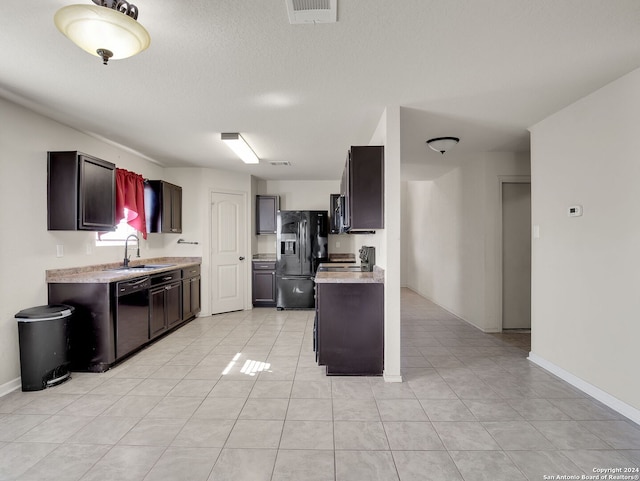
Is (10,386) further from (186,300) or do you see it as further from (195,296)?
(195,296)

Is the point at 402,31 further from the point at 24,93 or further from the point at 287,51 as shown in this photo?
the point at 24,93

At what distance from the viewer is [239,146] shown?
4.01 meters

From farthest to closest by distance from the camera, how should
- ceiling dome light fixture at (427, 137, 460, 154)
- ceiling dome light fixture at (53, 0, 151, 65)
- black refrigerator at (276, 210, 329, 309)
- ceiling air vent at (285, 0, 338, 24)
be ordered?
1. black refrigerator at (276, 210, 329, 309)
2. ceiling dome light fixture at (427, 137, 460, 154)
3. ceiling air vent at (285, 0, 338, 24)
4. ceiling dome light fixture at (53, 0, 151, 65)

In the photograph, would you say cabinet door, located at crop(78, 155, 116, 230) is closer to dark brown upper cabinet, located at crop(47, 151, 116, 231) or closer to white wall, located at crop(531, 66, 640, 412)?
dark brown upper cabinet, located at crop(47, 151, 116, 231)

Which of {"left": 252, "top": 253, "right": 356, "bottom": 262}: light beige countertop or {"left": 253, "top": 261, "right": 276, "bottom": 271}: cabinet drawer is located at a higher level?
{"left": 252, "top": 253, "right": 356, "bottom": 262}: light beige countertop

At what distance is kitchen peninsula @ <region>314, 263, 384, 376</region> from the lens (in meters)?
3.00

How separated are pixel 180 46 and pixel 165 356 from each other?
3.07 m

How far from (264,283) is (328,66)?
4.42 metres

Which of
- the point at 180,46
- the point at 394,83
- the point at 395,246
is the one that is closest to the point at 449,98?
the point at 394,83

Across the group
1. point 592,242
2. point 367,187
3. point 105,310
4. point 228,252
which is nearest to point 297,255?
point 228,252

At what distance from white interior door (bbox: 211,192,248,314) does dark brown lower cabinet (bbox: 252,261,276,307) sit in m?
0.23

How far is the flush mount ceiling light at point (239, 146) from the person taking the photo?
3.70 metres

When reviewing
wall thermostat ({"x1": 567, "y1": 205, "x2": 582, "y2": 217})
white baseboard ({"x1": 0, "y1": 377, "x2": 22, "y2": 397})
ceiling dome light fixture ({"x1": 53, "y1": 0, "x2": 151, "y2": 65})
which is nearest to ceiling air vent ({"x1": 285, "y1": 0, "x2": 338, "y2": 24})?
ceiling dome light fixture ({"x1": 53, "y1": 0, "x2": 151, "y2": 65})

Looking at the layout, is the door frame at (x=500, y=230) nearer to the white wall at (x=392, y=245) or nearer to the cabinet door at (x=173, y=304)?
the white wall at (x=392, y=245)
